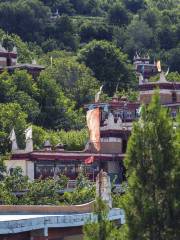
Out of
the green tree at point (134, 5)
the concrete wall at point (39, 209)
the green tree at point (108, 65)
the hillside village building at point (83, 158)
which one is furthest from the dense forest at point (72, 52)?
the concrete wall at point (39, 209)

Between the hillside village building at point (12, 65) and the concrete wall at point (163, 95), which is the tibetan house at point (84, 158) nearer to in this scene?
the concrete wall at point (163, 95)

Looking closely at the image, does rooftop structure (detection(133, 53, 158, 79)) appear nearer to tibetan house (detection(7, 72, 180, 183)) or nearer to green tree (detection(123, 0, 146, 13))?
tibetan house (detection(7, 72, 180, 183))

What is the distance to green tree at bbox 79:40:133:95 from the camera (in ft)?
346

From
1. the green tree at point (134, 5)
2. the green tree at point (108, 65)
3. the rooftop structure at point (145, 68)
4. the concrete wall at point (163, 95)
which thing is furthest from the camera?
the green tree at point (134, 5)

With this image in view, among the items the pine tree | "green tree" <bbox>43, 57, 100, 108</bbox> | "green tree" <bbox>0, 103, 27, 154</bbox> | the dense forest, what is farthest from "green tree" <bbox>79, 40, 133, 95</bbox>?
the pine tree

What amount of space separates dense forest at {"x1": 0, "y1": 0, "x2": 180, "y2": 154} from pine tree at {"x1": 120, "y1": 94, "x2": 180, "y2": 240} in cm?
4189

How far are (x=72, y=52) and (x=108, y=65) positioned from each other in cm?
1635

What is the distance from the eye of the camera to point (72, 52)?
123 metres

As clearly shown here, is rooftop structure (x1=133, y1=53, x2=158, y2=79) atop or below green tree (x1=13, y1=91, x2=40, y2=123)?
atop

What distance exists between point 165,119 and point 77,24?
11484 centimetres

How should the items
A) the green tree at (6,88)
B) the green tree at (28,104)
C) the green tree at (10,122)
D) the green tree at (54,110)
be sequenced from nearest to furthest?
the green tree at (10,122), the green tree at (28,104), the green tree at (6,88), the green tree at (54,110)

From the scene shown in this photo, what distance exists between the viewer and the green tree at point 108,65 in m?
105

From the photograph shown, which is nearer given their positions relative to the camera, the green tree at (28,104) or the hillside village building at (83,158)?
the hillside village building at (83,158)

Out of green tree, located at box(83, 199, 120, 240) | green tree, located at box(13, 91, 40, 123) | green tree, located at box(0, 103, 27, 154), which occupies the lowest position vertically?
green tree, located at box(83, 199, 120, 240)
